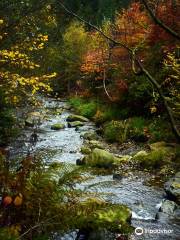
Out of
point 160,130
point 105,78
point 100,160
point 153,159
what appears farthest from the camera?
point 105,78

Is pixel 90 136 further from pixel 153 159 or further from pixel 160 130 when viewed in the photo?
pixel 153 159

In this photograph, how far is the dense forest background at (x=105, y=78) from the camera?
4.61 meters

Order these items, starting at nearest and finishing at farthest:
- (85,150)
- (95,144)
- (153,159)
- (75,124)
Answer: (153,159)
(85,150)
(95,144)
(75,124)

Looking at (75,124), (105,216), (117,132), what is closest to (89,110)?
(75,124)

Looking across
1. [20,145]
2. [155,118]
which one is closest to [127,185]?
[20,145]

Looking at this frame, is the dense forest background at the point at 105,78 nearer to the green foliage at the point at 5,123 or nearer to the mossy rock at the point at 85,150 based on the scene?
the green foliage at the point at 5,123

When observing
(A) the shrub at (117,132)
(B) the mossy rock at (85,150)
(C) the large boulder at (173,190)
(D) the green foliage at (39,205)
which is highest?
(D) the green foliage at (39,205)

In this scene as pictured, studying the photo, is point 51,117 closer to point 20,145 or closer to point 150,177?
point 20,145

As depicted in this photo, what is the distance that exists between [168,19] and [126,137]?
5.44 m

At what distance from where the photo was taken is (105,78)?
24344 mm

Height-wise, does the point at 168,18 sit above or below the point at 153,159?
above

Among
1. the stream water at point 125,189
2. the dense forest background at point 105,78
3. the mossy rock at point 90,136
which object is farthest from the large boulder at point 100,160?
the mossy rock at point 90,136

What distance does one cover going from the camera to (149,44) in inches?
837

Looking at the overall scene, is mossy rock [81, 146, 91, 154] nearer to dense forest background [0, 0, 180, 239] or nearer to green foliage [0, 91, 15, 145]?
dense forest background [0, 0, 180, 239]
